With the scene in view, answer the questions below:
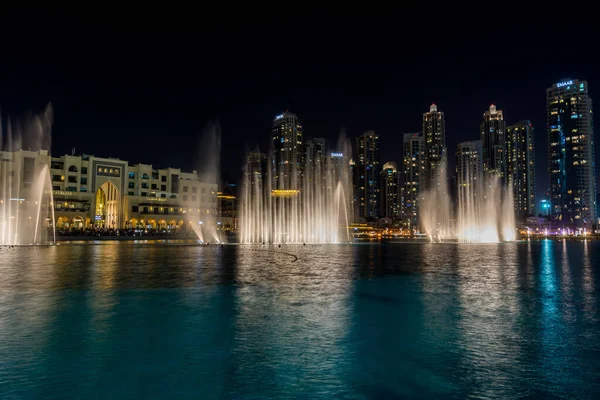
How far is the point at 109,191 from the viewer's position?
350ft

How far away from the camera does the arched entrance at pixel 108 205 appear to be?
104m

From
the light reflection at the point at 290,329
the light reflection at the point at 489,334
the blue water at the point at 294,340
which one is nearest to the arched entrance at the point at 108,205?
the blue water at the point at 294,340

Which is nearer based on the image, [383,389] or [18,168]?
[383,389]

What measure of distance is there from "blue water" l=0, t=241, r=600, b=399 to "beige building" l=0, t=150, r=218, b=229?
81.7m

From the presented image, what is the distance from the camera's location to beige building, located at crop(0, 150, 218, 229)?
93.3 metres

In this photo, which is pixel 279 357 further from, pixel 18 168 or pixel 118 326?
pixel 18 168

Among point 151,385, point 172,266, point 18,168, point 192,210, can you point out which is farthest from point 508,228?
point 151,385

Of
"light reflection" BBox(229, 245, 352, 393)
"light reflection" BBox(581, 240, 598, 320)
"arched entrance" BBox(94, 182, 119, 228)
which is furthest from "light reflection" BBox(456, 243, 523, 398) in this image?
"arched entrance" BBox(94, 182, 119, 228)

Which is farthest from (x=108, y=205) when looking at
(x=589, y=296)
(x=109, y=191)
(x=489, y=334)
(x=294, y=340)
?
(x=489, y=334)

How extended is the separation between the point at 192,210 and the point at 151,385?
114 m

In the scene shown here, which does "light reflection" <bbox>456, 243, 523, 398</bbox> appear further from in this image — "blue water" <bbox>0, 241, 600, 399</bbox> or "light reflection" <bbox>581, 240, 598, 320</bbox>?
"light reflection" <bbox>581, 240, 598, 320</bbox>

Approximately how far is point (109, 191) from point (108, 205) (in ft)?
10.5

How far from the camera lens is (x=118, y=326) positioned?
Result: 42.7 ft

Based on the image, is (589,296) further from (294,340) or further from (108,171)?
(108,171)
